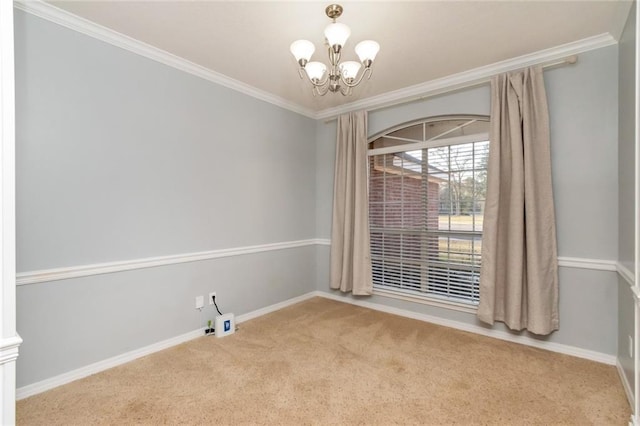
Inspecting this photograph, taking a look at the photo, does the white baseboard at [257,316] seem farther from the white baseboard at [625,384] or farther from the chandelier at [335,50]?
the chandelier at [335,50]

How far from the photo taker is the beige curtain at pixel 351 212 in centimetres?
372

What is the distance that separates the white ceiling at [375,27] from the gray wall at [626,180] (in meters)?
0.28

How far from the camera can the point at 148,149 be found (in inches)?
103

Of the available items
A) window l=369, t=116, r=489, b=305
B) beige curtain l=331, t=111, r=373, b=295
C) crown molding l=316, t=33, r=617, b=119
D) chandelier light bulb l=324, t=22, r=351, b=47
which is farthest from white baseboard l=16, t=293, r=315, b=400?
crown molding l=316, t=33, r=617, b=119

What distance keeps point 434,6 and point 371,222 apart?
2365 mm

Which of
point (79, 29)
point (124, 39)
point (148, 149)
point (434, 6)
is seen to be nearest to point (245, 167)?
point (148, 149)

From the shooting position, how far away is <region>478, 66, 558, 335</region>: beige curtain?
8.57ft

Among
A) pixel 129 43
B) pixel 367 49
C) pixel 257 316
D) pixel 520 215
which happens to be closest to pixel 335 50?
pixel 367 49

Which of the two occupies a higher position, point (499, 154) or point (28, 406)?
point (499, 154)

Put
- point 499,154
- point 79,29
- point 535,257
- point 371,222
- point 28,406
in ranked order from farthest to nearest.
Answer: point 371,222
point 499,154
point 535,257
point 79,29
point 28,406

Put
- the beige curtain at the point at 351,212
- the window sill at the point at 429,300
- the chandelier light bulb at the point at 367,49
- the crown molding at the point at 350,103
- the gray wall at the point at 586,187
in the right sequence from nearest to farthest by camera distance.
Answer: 1. the chandelier light bulb at the point at 367,49
2. the crown molding at the point at 350,103
3. the gray wall at the point at 586,187
4. the window sill at the point at 429,300
5. the beige curtain at the point at 351,212

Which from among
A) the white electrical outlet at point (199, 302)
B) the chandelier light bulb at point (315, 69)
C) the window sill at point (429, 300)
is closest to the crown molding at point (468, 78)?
the chandelier light bulb at point (315, 69)

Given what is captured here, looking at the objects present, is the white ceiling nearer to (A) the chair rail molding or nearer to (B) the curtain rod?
(B) the curtain rod

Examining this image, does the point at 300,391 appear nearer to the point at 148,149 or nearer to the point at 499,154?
the point at 148,149
